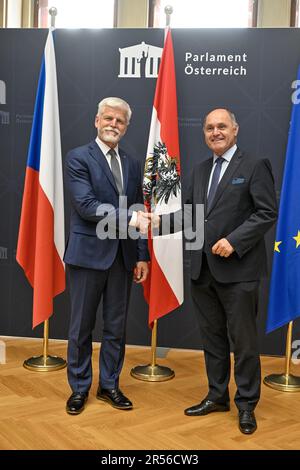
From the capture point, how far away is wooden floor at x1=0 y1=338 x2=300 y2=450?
2.47 meters

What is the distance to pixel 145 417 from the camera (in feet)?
9.20

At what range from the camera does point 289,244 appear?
346 cm

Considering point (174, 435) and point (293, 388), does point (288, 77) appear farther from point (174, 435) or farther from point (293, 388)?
point (174, 435)

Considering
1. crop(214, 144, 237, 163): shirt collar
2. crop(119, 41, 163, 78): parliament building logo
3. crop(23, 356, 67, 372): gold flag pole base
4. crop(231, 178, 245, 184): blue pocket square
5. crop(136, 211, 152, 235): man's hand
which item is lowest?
crop(23, 356, 67, 372): gold flag pole base

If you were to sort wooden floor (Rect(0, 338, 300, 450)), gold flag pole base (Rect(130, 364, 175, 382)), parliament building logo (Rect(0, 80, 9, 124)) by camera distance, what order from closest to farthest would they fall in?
wooden floor (Rect(0, 338, 300, 450)) → gold flag pole base (Rect(130, 364, 175, 382)) → parliament building logo (Rect(0, 80, 9, 124))

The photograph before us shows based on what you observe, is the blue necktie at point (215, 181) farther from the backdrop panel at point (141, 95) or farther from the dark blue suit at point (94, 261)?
the backdrop panel at point (141, 95)

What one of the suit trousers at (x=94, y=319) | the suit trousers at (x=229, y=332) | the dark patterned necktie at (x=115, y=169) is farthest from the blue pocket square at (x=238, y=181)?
the suit trousers at (x=94, y=319)

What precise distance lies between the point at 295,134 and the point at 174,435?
6.71ft

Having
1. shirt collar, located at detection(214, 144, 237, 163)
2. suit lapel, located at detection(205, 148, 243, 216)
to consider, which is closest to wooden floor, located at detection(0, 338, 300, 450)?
suit lapel, located at detection(205, 148, 243, 216)

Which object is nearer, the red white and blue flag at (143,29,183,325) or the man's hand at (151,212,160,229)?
the man's hand at (151,212,160,229)

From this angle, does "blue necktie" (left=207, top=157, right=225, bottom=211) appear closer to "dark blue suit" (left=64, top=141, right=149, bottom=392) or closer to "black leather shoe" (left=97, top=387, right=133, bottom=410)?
"dark blue suit" (left=64, top=141, right=149, bottom=392)

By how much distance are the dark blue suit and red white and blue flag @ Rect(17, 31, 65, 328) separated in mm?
773

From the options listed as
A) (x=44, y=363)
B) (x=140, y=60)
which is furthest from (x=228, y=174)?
→ (x=44, y=363)

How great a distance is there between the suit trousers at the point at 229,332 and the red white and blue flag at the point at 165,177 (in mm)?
686
